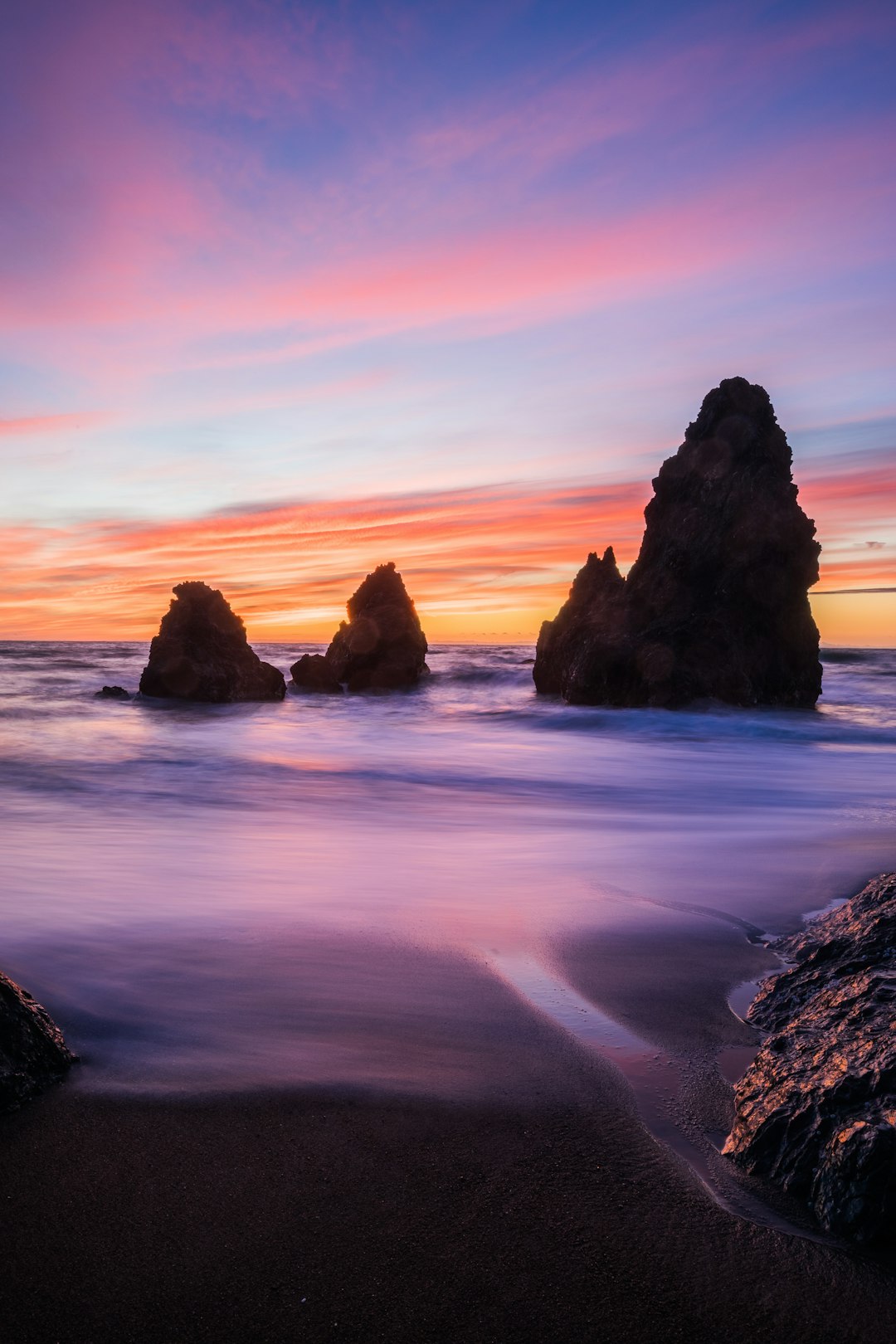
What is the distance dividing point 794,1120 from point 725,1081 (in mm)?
704

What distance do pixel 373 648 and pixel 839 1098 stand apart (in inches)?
1218

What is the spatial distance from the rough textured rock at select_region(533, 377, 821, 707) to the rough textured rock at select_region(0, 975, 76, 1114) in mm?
20828

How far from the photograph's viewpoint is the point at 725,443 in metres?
24.0

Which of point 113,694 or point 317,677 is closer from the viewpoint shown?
point 113,694

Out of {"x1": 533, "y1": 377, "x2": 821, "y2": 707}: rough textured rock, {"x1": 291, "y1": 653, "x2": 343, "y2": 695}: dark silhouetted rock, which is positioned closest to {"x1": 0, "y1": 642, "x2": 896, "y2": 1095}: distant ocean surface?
{"x1": 533, "y1": 377, "x2": 821, "y2": 707}: rough textured rock

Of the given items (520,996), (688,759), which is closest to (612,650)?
(688,759)

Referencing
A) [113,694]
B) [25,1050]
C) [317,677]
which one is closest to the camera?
[25,1050]

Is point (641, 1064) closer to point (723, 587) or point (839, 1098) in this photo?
point (839, 1098)

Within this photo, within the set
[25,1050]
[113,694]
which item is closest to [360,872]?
[25,1050]

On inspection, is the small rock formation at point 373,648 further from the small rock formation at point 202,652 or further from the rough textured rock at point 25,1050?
the rough textured rock at point 25,1050

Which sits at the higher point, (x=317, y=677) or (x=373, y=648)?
(x=373, y=648)

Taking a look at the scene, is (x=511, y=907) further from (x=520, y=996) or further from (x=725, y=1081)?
(x=725, y=1081)

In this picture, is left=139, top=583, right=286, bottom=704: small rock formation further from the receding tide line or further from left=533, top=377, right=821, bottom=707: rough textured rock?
the receding tide line

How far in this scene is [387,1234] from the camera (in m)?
2.15
